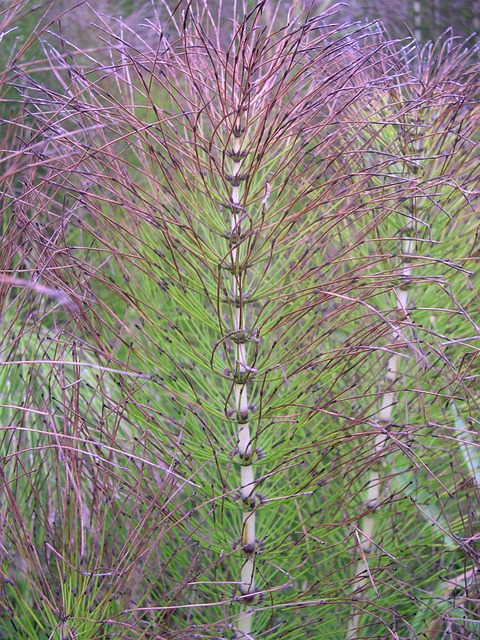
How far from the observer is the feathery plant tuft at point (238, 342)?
47.9 inches

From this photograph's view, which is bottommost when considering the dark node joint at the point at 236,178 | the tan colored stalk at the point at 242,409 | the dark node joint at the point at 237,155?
the tan colored stalk at the point at 242,409

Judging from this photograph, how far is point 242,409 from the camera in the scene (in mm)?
1374

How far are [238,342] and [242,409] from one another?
128 millimetres

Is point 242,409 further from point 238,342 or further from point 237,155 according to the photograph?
point 237,155

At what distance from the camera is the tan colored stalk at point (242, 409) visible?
1.30 meters

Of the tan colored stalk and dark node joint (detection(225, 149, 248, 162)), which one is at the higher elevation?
dark node joint (detection(225, 149, 248, 162))

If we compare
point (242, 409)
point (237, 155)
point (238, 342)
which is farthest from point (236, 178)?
point (242, 409)

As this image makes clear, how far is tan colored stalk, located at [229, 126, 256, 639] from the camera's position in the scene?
1305 millimetres

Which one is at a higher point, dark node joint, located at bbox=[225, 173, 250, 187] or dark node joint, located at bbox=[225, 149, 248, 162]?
dark node joint, located at bbox=[225, 149, 248, 162]

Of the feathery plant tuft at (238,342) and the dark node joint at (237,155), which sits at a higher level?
the dark node joint at (237,155)

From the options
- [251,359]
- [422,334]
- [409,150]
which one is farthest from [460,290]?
[251,359]

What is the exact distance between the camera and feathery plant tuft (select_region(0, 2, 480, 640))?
3.99 ft

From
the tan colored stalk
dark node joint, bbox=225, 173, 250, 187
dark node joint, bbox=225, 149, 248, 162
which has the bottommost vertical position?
the tan colored stalk

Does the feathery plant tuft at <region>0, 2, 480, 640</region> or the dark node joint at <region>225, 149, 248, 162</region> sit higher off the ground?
the dark node joint at <region>225, 149, 248, 162</region>
